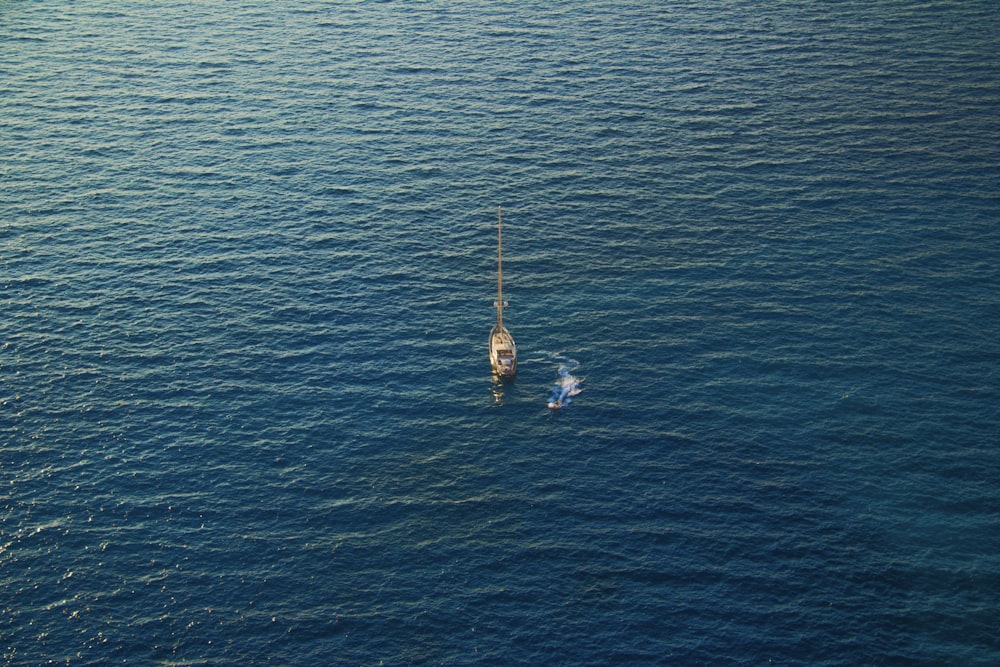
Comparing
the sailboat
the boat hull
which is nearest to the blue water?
the sailboat

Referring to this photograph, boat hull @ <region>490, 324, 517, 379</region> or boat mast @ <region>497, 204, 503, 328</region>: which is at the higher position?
boat mast @ <region>497, 204, 503, 328</region>

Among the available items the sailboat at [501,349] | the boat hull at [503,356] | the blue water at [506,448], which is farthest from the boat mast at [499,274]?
the boat hull at [503,356]

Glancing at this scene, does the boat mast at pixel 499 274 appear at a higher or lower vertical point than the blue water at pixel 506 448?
higher

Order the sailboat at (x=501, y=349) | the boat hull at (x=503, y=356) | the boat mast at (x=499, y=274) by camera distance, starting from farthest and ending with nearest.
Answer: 1. the boat mast at (x=499, y=274)
2. the sailboat at (x=501, y=349)
3. the boat hull at (x=503, y=356)

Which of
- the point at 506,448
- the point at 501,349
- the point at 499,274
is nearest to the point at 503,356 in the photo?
the point at 501,349

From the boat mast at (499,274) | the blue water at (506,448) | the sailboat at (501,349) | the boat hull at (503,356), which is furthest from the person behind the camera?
the boat mast at (499,274)

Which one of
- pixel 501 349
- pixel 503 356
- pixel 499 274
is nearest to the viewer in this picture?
pixel 503 356

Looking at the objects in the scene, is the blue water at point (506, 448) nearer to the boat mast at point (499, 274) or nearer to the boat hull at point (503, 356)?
the boat mast at point (499, 274)

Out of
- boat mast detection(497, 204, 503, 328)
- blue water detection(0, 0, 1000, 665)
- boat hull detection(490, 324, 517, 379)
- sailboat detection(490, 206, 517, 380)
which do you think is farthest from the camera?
boat mast detection(497, 204, 503, 328)

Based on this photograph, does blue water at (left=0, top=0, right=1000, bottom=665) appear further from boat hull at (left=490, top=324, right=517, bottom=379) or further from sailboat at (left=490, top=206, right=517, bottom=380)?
boat hull at (left=490, top=324, right=517, bottom=379)

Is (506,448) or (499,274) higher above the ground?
(499,274)

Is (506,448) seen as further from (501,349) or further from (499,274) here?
(499,274)
